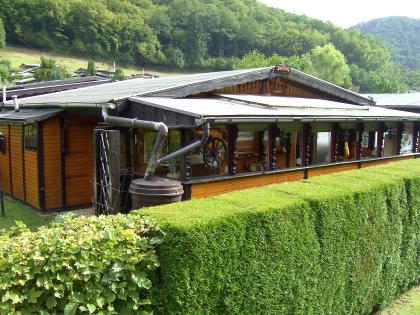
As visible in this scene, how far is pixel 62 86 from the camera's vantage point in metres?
16.9

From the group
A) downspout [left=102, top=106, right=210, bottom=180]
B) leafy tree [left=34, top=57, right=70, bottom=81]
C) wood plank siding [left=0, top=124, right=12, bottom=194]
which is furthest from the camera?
leafy tree [left=34, top=57, right=70, bottom=81]

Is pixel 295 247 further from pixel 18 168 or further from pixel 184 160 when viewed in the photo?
pixel 18 168

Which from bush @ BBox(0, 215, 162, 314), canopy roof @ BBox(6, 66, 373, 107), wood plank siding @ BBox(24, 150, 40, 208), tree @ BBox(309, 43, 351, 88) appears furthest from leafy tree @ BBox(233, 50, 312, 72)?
bush @ BBox(0, 215, 162, 314)

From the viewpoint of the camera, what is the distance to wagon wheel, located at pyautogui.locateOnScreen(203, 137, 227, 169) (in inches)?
347

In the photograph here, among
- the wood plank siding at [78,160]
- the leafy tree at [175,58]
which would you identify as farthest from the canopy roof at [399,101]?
the leafy tree at [175,58]

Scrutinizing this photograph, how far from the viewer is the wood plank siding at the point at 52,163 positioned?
389 inches

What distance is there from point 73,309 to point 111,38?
77463 mm

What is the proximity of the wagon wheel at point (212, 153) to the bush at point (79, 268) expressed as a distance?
5.37 metres

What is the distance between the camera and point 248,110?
A: 8.95 m

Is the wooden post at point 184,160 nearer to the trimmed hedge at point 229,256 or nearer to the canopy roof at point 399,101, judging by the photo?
the trimmed hedge at point 229,256

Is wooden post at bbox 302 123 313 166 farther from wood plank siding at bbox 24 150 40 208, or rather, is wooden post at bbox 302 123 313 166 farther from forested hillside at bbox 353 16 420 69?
forested hillside at bbox 353 16 420 69

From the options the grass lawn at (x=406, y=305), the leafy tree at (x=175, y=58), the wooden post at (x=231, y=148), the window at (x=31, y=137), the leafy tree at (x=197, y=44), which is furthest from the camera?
the leafy tree at (x=197, y=44)

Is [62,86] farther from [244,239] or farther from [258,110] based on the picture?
[244,239]

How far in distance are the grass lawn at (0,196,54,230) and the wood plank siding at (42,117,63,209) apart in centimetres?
42
